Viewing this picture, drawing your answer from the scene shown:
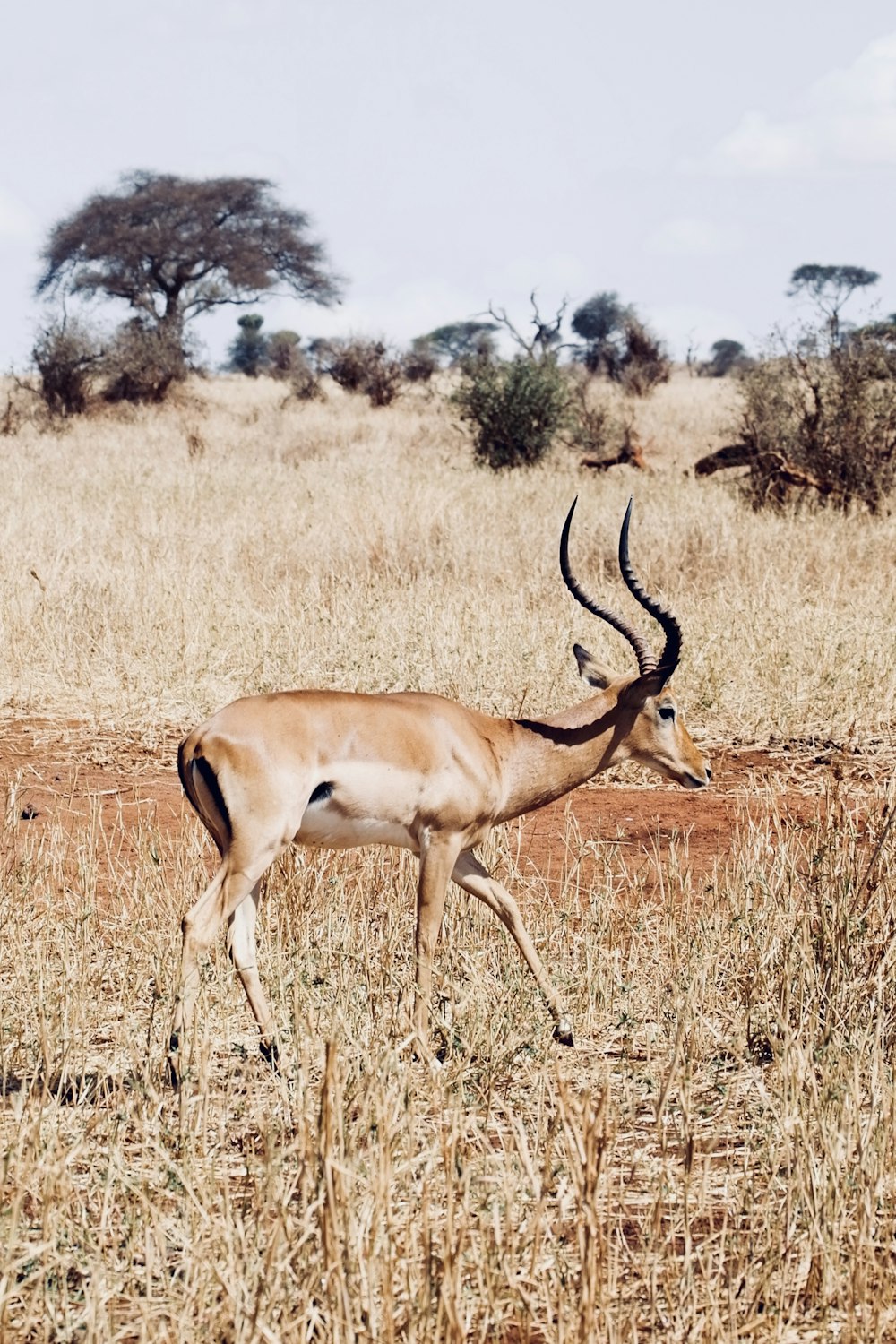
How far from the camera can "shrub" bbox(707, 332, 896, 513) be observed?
1320 centimetres

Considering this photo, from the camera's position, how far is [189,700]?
7.56 meters

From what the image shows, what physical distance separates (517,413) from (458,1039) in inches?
556

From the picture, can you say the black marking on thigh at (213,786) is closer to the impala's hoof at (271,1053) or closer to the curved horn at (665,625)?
the impala's hoof at (271,1053)

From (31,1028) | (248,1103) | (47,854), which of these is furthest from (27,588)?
(248,1103)

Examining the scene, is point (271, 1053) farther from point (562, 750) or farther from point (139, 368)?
point (139, 368)

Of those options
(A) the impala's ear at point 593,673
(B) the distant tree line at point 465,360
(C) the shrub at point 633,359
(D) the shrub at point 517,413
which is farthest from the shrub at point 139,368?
(A) the impala's ear at point 593,673

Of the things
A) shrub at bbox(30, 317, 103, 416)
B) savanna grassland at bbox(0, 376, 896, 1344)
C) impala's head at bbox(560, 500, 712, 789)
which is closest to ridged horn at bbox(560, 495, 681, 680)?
Result: impala's head at bbox(560, 500, 712, 789)

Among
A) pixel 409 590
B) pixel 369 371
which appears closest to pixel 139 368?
pixel 369 371

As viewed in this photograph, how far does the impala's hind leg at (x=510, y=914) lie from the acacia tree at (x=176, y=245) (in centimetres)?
2960

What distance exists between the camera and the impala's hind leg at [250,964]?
3.76 m

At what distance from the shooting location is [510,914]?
4.18 m

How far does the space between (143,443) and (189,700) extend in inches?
529

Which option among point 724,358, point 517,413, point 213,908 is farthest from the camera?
point 724,358

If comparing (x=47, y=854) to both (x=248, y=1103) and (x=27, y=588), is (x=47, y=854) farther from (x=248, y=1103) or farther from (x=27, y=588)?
(x=27, y=588)
